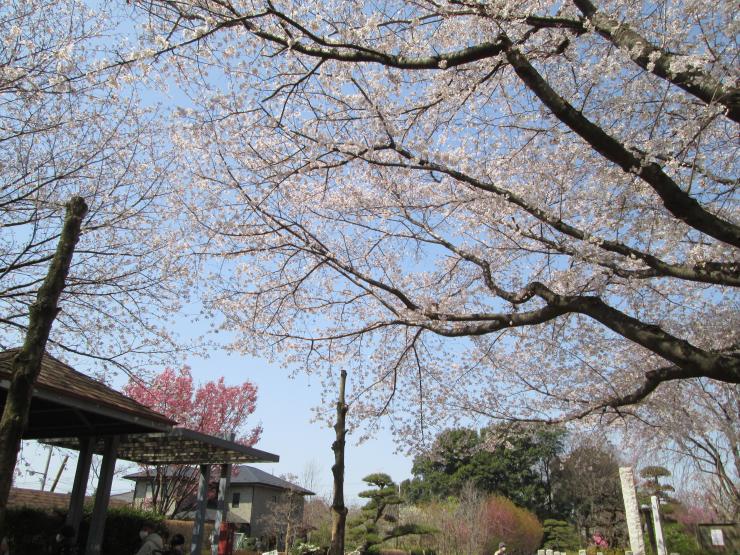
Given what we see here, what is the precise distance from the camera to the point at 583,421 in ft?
25.7

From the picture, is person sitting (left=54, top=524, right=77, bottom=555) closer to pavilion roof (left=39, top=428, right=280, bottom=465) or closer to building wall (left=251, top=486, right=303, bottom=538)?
pavilion roof (left=39, top=428, right=280, bottom=465)

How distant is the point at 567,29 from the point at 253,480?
25.3 metres

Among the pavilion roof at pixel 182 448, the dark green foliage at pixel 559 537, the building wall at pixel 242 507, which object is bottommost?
the dark green foliage at pixel 559 537

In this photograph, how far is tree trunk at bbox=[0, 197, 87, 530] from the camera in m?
2.42

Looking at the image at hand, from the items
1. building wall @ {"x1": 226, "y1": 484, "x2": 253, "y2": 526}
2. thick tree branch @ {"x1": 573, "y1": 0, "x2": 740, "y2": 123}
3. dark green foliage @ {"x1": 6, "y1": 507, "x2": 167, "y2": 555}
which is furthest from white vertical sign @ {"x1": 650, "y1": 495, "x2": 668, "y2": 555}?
building wall @ {"x1": 226, "y1": 484, "x2": 253, "y2": 526}

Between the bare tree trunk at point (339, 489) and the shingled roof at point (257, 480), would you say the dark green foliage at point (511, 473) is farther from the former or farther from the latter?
the bare tree trunk at point (339, 489)

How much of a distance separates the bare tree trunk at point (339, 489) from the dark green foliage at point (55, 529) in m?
4.47

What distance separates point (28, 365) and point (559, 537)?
96.3 ft

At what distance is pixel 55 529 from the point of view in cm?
897

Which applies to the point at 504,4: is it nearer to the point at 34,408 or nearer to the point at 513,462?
the point at 34,408

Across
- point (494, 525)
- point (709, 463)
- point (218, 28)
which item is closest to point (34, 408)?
point (218, 28)

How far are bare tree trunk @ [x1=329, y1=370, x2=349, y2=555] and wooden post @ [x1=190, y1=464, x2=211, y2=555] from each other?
2612 mm

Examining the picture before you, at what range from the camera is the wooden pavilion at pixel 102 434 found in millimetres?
6355

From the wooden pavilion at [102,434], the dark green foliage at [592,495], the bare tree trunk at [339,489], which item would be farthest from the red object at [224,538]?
the dark green foliage at [592,495]
